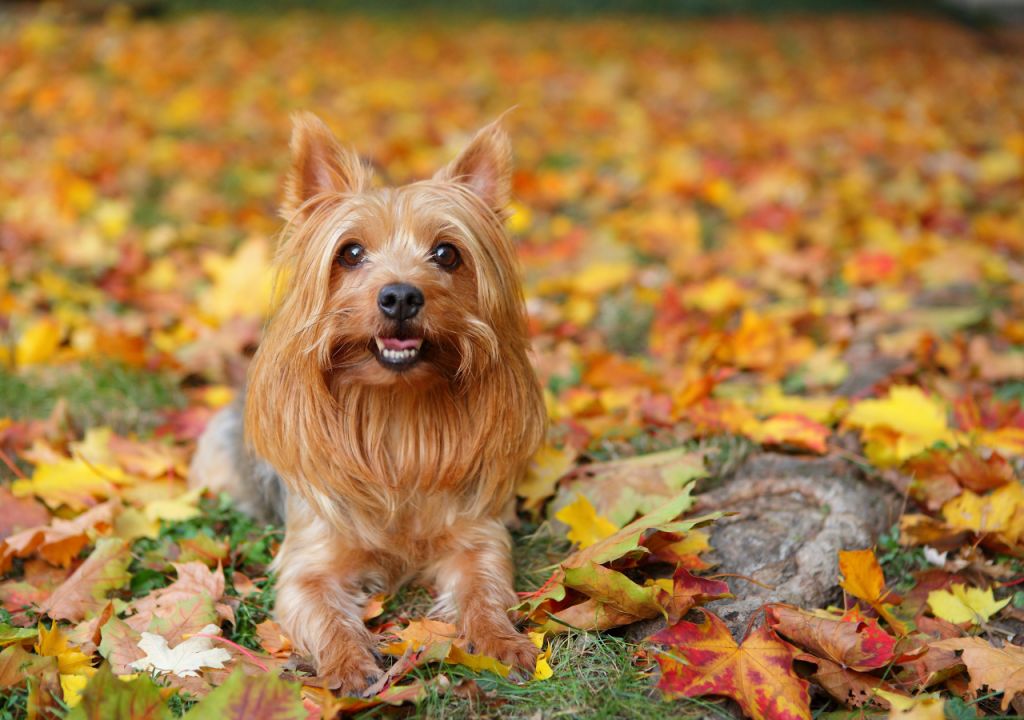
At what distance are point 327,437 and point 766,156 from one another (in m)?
6.79

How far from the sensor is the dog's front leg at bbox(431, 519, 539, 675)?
92.6 inches

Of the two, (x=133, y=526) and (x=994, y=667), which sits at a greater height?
(x=994, y=667)

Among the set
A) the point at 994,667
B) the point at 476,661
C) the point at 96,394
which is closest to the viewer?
the point at 994,667

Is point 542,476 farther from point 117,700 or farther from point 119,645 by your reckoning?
point 117,700

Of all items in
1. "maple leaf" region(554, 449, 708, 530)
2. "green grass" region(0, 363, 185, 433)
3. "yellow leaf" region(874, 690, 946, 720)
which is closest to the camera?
"yellow leaf" region(874, 690, 946, 720)

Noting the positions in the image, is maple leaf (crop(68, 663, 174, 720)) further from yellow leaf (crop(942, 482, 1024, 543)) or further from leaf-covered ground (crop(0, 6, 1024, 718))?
yellow leaf (crop(942, 482, 1024, 543))

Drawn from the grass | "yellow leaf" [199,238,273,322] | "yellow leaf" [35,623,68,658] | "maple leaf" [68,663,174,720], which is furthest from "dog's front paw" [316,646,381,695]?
"yellow leaf" [199,238,273,322]

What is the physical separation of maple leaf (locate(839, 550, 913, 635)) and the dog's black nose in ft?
4.83

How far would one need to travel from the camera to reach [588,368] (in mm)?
4297

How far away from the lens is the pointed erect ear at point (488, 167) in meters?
2.76

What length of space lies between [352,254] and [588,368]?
77.6 inches

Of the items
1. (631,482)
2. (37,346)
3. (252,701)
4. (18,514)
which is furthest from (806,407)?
(37,346)

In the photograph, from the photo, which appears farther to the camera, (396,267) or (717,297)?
(717,297)

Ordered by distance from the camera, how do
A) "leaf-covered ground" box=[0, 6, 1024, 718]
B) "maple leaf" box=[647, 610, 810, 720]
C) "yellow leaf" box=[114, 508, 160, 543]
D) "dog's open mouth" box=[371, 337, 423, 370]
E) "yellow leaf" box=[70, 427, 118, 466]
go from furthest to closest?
"yellow leaf" box=[70, 427, 118, 466], "yellow leaf" box=[114, 508, 160, 543], "dog's open mouth" box=[371, 337, 423, 370], "leaf-covered ground" box=[0, 6, 1024, 718], "maple leaf" box=[647, 610, 810, 720]
